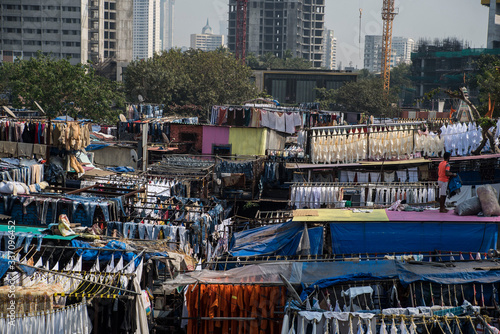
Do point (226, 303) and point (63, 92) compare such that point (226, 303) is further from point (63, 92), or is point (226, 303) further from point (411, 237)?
point (63, 92)

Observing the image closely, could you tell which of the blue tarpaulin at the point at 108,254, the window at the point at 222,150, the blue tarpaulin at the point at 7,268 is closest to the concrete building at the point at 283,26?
the window at the point at 222,150

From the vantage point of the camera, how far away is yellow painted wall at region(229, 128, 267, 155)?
32031 millimetres

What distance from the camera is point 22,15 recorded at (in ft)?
354

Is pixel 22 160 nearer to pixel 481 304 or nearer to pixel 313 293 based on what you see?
pixel 313 293

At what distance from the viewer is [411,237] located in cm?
1278

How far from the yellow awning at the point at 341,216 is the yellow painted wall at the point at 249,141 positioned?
18.3 metres

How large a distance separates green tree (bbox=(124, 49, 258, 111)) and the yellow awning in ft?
148

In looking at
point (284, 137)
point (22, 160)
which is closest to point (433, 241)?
point (22, 160)

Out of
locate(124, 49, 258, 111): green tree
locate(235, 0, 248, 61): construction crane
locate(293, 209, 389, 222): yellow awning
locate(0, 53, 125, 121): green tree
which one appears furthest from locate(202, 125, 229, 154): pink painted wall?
locate(235, 0, 248, 61): construction crane

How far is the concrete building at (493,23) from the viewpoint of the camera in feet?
246

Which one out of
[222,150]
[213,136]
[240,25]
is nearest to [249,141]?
[222,150]

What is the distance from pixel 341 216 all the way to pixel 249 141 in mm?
19197

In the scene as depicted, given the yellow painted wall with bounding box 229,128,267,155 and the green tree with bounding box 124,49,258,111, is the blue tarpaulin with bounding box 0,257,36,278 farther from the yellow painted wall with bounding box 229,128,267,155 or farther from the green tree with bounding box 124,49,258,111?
the green tree with bounding box 124,49,258,111

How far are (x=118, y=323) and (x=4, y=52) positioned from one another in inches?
4223
